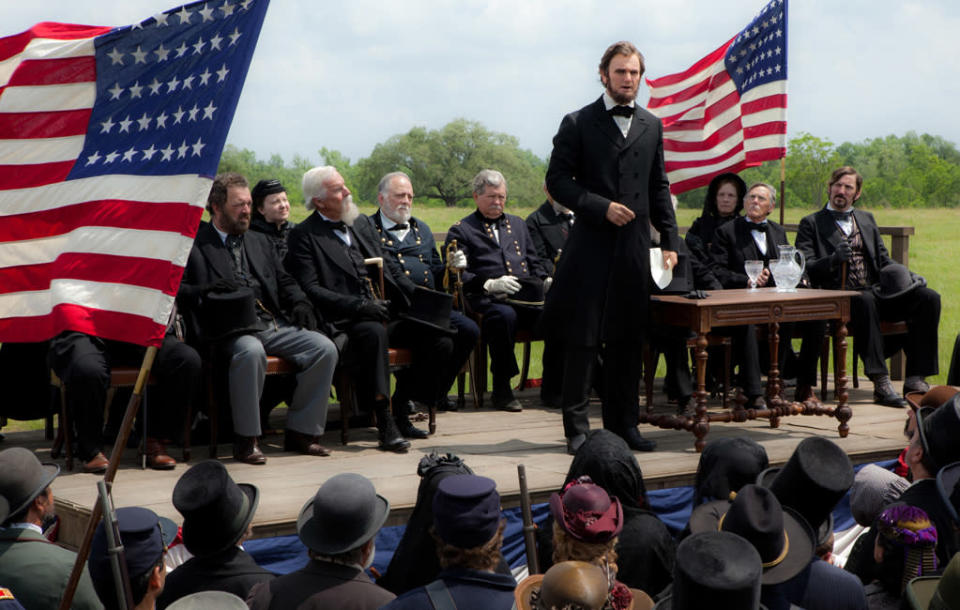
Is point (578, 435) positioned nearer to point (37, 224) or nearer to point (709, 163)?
point (37, 224)

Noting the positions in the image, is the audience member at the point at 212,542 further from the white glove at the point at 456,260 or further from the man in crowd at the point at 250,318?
the white glove at the point at 456,260

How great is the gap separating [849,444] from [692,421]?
Result: 2.98ft

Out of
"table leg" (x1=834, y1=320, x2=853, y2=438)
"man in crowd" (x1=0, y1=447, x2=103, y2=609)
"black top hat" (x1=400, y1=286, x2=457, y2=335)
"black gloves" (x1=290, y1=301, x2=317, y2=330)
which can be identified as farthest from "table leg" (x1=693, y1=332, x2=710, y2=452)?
"man in crowd" (x1=0, y1=447, x2=103, y2=609)

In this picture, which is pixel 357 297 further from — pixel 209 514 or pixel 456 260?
pixel 209 514

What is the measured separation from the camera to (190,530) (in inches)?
132

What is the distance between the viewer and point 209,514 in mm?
3354

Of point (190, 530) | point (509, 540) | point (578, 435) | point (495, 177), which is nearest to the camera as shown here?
point (190, 530)

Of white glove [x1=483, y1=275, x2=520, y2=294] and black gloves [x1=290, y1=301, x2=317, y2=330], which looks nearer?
black gloves [x1=290, y1=301, x2=317, y2=330]

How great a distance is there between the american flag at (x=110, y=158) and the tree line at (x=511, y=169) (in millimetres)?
32669

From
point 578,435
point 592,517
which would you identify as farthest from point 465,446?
point 592,517

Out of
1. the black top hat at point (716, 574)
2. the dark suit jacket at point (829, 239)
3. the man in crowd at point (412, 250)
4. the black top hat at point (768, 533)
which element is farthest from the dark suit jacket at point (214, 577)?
the dark suit jacket at point (829, 239)

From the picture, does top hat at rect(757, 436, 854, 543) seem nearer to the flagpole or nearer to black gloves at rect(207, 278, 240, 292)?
the flagpole

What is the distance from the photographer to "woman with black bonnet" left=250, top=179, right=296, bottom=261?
7066mm

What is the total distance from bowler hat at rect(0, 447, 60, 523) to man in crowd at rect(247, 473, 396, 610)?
90 centimetres
